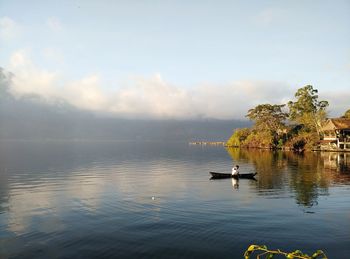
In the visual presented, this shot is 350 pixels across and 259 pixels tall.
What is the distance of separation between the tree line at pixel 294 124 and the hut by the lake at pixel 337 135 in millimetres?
5249

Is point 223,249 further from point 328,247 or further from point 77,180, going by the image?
point 77,180

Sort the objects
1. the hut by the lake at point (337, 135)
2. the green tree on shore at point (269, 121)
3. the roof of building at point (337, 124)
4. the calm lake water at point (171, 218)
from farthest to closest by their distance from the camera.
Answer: the green tree on shore at point (269, 121) < the hut by the lake at point (337, 135) < the roof of building at point (337, 124) < the calm lake water at point (171, 218)

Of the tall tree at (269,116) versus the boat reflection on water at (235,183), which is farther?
the tall tree at (269,116)

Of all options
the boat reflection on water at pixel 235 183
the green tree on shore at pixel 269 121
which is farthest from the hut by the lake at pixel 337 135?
the boat reflection on water at pixel 235 183

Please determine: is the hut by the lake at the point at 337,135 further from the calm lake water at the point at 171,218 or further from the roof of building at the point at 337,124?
the calm lake water at the point at 171,218

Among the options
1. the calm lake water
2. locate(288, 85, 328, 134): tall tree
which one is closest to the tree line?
locate(288, 85, 328, 134): tall tree

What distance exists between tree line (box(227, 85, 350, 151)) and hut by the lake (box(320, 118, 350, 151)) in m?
5.25

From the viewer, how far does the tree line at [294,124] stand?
122m

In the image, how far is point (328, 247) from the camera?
778 inches

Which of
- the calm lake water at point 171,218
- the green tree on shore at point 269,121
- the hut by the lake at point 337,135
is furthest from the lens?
the green tree on shore at point 269,121

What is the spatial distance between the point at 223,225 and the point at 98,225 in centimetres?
993

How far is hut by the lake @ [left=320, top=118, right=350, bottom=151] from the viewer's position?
10829cm

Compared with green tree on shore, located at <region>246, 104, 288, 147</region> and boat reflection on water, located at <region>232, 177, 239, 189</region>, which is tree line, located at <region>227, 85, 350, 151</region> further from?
boat reflection on water, located at <region>232, 177, 239, 189</region>

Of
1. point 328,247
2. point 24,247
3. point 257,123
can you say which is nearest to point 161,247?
point 24,247
